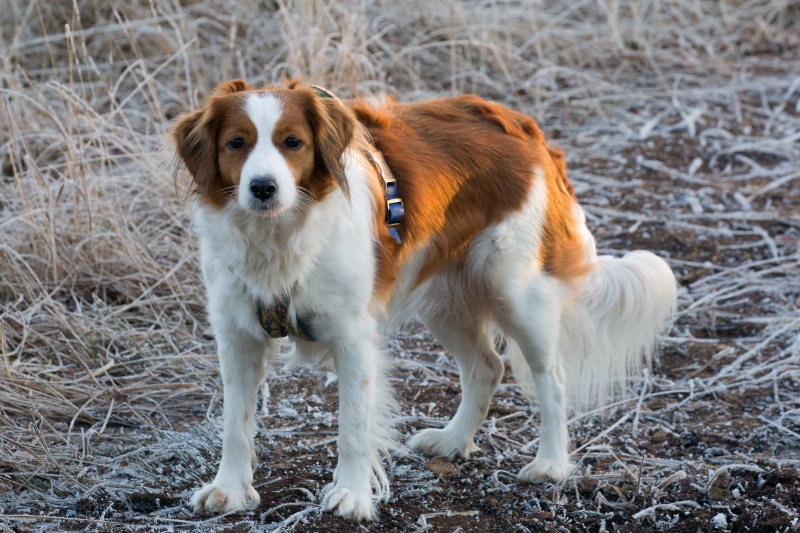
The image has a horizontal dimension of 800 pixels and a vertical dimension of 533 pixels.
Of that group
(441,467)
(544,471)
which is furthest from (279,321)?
(544,471)

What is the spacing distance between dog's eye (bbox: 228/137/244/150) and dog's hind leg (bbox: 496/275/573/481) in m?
1.10

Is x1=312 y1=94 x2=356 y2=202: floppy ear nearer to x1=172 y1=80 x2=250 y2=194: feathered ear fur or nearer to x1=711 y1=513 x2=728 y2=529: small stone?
x1=172 y1=80 x2=250 y2=194: feathered ear fur

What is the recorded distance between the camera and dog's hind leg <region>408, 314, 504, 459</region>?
10.9 feet

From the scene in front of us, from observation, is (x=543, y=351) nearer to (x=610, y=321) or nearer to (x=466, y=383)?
(x=466, y=383)

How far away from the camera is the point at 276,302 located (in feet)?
8.59

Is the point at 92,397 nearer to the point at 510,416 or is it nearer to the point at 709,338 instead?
the point at 510,416

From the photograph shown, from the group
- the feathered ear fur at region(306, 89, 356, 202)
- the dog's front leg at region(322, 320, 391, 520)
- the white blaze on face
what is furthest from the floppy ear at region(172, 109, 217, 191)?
the dog's front leg at region(322, 320, 391, 520)

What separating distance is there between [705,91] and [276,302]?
16.5 feet

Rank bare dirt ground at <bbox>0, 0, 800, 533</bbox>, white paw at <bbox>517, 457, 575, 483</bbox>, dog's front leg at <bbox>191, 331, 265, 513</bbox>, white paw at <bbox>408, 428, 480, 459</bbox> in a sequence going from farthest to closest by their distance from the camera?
white paw at <bbox>408, 428, 480, 459</bbox> → white paw at <bbox>517, 457, 575, 483</bbox> → bare dirt ground at <bbox>0, 0, 800, 533</bbox> → dog's front leg at <bbox>191, 331, 265, 513</bbox>

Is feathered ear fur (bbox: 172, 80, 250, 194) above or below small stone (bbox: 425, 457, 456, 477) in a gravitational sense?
above

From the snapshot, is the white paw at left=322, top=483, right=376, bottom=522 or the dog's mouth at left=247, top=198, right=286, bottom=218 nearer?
the dog's mouth at left=247, top=198, right=286, bottom=218

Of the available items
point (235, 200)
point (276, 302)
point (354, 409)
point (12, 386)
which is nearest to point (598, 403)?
point (354, 409)

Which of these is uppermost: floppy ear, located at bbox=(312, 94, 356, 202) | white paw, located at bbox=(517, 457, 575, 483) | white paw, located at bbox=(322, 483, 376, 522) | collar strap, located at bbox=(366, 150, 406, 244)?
floppy ear, located at bbox=(312, 94, 356, 202)

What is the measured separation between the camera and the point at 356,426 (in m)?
2.74
